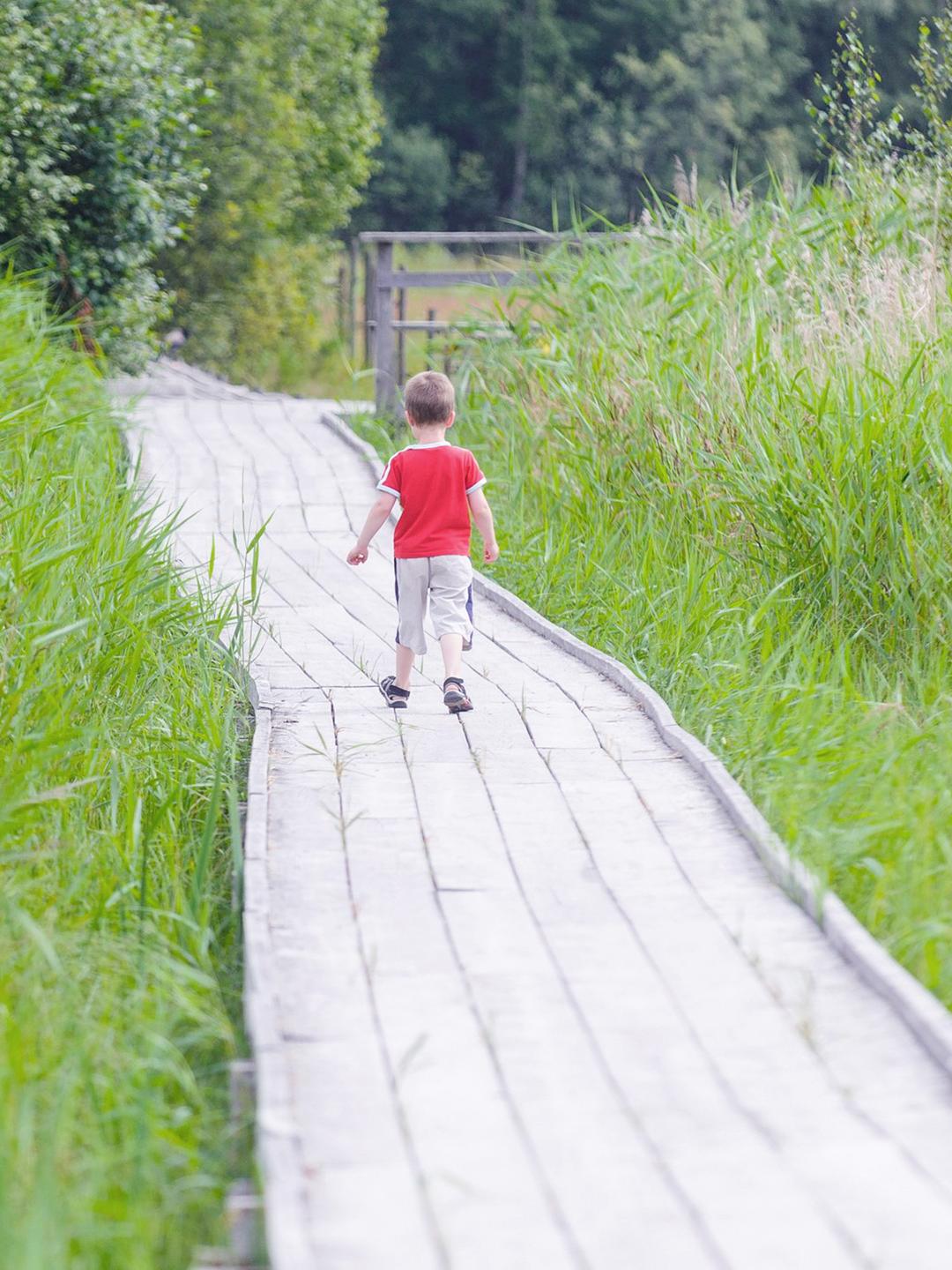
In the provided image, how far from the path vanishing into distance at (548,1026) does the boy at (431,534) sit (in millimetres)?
252

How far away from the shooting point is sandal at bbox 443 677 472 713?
4.81m

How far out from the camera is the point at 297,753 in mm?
4461

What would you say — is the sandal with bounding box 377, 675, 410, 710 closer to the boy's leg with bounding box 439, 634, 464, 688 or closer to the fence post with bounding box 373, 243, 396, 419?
the boy's leg with bounding box 439, 634, 464, 688

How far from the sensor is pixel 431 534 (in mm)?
4953

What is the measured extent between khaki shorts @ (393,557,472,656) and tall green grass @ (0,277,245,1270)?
0.66 meters

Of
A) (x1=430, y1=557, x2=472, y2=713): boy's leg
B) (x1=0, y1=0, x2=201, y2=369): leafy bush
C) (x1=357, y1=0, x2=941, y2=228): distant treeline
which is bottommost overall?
(x1=430, y1=557, x2=472, y2=713): boy's leg

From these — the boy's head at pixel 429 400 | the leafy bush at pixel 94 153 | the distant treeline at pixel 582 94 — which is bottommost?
the boy's head at pixel 429 400

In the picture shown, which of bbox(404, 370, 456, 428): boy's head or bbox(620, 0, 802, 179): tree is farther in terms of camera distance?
bbox(620, 0, 802, 179): tree

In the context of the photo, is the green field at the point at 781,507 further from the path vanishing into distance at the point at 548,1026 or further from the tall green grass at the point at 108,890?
the tall green grass at the point at 108,890

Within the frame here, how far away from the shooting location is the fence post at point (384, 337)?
11.7 meters

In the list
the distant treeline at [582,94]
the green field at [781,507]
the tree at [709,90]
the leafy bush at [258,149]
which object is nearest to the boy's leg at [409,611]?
the green field at [781,507]

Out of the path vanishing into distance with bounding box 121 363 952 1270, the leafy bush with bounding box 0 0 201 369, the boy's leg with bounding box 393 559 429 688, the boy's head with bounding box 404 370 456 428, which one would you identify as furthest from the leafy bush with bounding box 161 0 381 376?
the path vanishing into distance with bounding box 121 363 952 1270

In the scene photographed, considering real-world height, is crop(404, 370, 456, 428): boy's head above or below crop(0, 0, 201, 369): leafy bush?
below

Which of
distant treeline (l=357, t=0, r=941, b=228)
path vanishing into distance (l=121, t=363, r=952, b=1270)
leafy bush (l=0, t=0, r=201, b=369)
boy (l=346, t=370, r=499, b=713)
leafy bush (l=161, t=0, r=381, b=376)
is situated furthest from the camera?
distant treeline (l=357, t=0, r=941, b=228)
